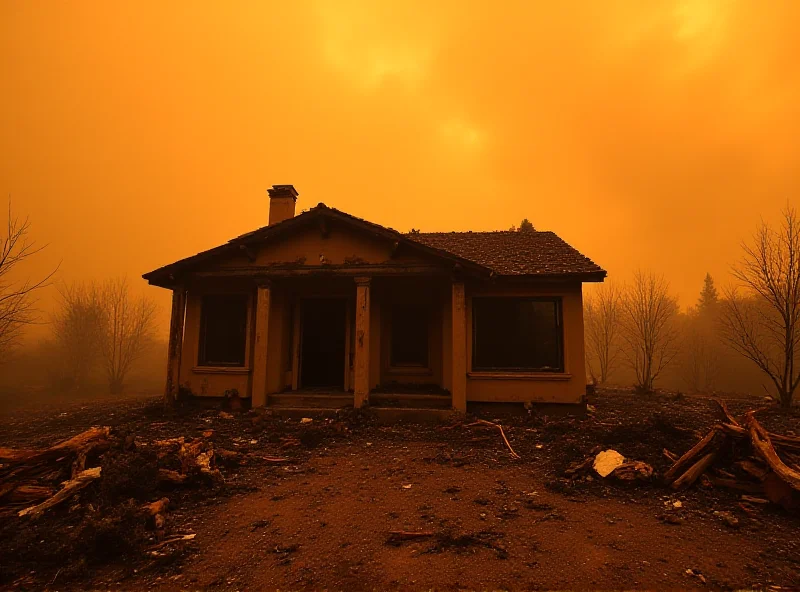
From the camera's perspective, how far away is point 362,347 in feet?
30.9

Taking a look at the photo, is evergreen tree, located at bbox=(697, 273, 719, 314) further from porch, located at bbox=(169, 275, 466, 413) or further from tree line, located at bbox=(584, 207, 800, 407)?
porch, located at bbox=(169, 275, 466, 413)

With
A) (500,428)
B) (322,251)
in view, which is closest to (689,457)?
(500,428)

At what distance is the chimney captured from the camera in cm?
1327

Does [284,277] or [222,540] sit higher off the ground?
[284,277]

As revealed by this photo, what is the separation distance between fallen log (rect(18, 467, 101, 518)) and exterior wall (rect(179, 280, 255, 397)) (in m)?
5.08

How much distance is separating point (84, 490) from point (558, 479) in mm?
6258

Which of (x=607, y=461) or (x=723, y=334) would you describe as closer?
(x=607, y=461)

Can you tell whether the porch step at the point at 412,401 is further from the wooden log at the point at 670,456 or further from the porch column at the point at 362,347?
the wooden log at the point at 670,456

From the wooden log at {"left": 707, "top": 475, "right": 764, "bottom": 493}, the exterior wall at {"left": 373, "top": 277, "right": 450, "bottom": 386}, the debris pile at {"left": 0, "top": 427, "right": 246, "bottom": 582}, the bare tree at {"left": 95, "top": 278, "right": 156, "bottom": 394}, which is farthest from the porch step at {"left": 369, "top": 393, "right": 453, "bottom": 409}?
the bare tree at {"left": 95, "top": 278, "right": 156, "bottom": 394}

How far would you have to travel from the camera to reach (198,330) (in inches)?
419

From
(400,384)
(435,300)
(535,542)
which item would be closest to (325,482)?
(535,542)

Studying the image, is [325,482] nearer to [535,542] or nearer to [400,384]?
[535,542]

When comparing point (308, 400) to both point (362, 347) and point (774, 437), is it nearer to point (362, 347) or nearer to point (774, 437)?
point (362, 347)

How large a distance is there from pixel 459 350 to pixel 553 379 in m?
2.44
